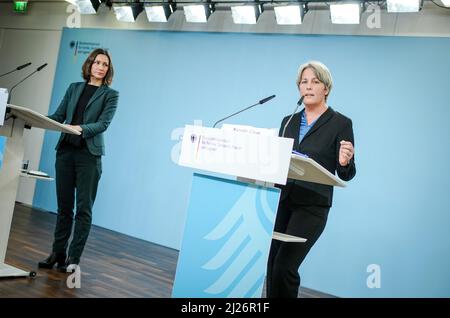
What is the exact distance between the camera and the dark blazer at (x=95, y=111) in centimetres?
358

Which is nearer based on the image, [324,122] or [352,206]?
[324,122]

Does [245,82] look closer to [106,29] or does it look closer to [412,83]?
[412,83]

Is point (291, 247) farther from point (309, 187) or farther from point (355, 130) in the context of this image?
point (355, 130)

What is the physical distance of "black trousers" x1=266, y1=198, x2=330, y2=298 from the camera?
2426 millimetres

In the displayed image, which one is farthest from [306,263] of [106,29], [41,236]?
[106,29]

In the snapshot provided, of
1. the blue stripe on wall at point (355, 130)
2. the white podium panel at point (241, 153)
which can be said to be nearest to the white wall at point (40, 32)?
the blue stripe on wall at point (355, 130)

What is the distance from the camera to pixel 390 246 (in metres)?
4.54

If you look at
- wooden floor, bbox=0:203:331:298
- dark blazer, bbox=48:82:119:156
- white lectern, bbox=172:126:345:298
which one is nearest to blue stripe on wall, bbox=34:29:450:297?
wooden floor, bbox=0:203:331:298

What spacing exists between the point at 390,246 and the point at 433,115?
42.5 inches

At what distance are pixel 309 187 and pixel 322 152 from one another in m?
0.16

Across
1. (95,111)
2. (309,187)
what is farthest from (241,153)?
(95,111)

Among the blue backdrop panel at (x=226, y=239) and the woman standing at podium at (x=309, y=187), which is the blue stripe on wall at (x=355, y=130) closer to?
the woman standing at podium at (x=309, y=187)

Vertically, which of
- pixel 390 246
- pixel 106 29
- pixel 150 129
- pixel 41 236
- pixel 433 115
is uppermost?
pixel 106 29
